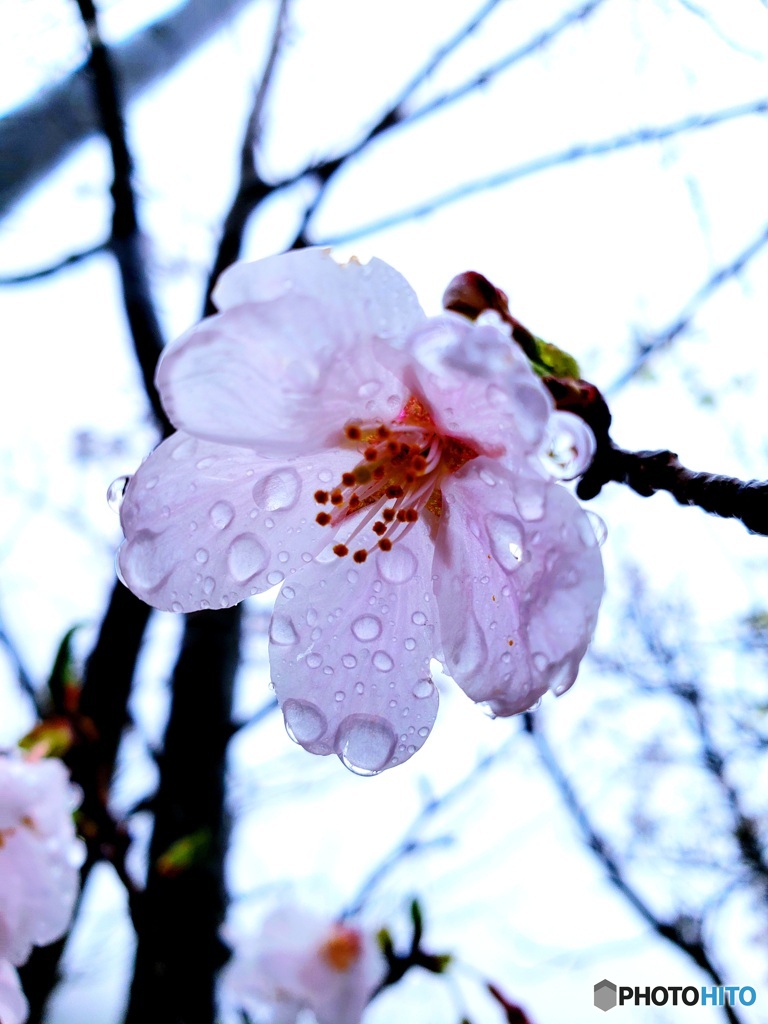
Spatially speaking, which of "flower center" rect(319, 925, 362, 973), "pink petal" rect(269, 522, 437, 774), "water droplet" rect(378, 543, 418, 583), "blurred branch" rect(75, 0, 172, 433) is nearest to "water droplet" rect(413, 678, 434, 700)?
"pink petal" rect(269, 522, 437, 774)

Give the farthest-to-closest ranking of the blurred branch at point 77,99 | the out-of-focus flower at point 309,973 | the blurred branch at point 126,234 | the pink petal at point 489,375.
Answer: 1. the blurred branch at point 126,234
2. the blurred branch at point 77,99
3. the out-of-focus flower at point 309,973
4. the pink petal at point 489,375

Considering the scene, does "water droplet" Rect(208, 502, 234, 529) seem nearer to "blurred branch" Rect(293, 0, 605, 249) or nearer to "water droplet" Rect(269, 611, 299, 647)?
"water droplet" Rect(269, 611, 299, 647)

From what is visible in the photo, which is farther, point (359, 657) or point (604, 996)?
point (604, 996)

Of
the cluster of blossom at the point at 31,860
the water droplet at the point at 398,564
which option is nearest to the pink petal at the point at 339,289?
the water droplet at the point at 398,564

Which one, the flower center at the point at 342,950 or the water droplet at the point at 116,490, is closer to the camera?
the water droplet at the point at 116,490

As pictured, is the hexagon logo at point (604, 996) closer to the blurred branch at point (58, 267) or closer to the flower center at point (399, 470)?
the flower center at point (399, 470)

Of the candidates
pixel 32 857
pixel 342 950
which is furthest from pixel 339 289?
pixel 342 950

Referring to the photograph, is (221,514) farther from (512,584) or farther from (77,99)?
(77,99)
